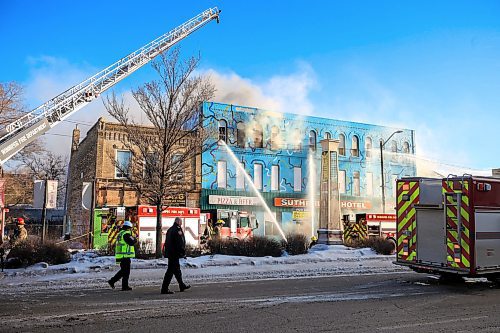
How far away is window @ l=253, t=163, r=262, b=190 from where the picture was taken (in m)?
35.2

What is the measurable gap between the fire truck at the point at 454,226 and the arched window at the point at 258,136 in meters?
24.9

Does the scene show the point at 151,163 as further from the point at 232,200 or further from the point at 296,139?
the point at 296,139

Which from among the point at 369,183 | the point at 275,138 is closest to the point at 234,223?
the point at 275,138

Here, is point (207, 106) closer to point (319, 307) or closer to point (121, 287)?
point (121, 287)

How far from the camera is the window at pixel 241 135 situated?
3497 centimetres

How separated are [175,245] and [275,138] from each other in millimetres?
27293

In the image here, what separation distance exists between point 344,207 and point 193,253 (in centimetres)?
2356

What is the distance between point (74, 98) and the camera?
24.9 m

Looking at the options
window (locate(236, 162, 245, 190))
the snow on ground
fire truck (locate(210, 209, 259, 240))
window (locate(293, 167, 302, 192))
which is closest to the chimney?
window (locate(236, 162, 245, 190))

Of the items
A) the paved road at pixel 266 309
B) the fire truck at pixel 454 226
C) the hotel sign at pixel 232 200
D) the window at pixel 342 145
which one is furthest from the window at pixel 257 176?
the fire truck at pixel 454 226

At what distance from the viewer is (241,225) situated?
86.6 feet

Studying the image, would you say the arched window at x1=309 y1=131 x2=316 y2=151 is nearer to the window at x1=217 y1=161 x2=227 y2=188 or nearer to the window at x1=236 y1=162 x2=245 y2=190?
the window at x1=236 y1=162 x2=245 y2=190

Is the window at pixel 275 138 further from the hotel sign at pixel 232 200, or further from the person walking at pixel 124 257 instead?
the person walking at pixel 124 257

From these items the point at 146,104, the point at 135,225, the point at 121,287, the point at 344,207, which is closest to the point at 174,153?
the point at 146,104
